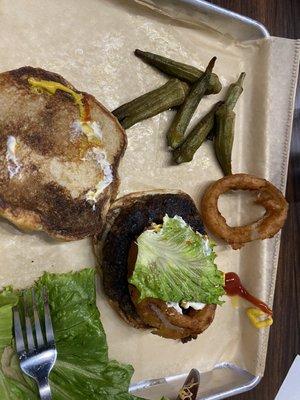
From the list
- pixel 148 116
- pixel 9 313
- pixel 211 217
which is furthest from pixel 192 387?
pixel 148 116

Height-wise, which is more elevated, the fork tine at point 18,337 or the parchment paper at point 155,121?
the parchment paper at point 155,121

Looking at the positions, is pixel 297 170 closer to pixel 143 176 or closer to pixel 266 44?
pixel 266 44

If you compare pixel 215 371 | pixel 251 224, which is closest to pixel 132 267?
pixel 251 224

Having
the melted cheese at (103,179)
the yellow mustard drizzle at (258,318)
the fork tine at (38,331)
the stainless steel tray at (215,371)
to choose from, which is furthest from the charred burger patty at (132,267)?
the yellow mustard drizzle at (258,318)

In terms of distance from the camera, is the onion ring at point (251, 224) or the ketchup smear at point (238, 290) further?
the ketchup smear at point (238, 290)

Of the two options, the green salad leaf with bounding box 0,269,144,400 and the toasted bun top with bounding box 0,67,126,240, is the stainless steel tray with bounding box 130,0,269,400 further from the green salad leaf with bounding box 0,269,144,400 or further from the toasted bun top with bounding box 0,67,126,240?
the toasted bun top with bounding box 0,67,126,240

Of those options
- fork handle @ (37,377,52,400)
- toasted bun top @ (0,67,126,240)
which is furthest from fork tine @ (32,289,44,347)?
toasted bun top @ (0,67,126,240)

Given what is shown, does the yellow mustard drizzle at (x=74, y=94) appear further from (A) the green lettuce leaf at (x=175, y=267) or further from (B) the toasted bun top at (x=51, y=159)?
(A) the green lettuce leaf at (x=175, y=267)

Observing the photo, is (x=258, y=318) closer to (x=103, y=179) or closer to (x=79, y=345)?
(x=79, y=345)
